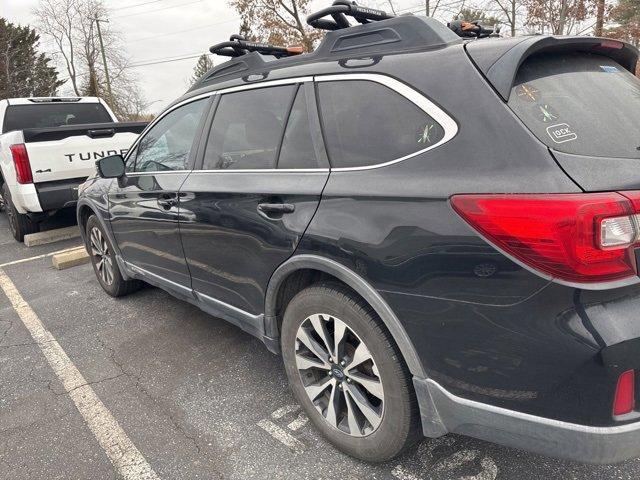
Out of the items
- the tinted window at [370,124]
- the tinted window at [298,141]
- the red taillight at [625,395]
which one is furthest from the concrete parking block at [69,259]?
the red taillight at [625,395]

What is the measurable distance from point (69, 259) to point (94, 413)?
3.53 metres

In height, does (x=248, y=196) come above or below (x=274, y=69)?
below

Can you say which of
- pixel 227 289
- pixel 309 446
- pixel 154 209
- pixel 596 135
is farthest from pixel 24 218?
pixel 596 135

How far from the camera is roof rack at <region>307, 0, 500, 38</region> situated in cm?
236

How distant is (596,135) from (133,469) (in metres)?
2.45

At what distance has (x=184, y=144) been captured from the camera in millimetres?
3158

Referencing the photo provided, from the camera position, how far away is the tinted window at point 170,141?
312 centimetres

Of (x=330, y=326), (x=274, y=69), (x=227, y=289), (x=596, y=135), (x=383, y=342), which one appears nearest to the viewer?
(x=596, y=135)

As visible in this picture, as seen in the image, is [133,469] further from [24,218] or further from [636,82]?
[24,218]

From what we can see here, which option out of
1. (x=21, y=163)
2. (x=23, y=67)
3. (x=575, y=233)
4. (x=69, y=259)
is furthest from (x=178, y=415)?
(x=23, y=67)

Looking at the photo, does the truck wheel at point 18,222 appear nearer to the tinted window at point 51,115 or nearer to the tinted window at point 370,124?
the tinted window at point 51,115

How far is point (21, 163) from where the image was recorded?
5.83 m

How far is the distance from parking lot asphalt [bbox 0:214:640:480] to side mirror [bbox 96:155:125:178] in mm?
1238

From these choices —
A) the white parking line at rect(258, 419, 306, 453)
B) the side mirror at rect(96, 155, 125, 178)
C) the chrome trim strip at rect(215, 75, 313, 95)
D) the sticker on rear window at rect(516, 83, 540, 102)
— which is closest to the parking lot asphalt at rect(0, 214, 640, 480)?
the white parking line at rect(258, 419, 306, 453)
